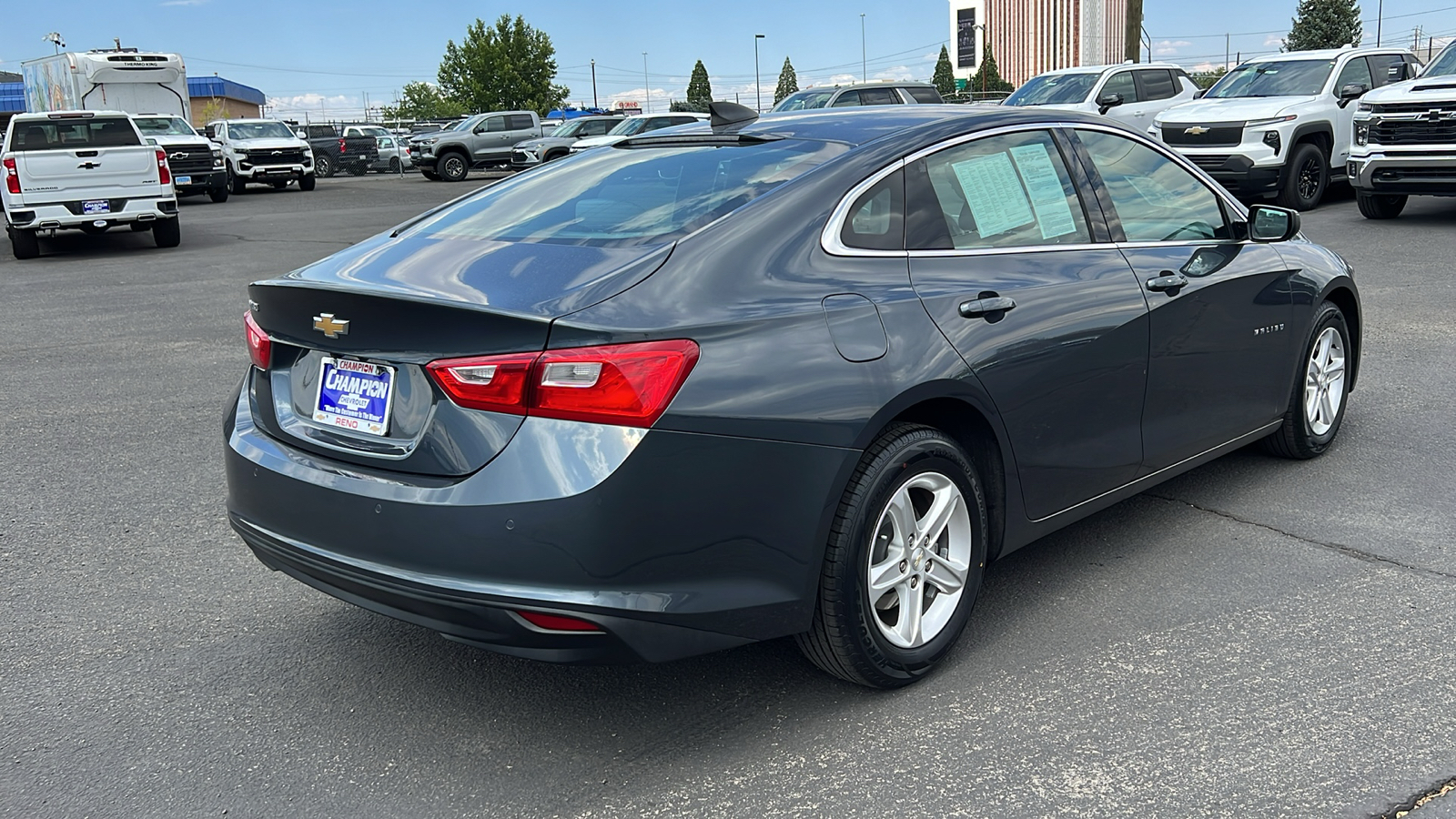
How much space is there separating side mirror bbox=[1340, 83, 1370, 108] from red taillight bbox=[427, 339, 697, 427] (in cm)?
1514

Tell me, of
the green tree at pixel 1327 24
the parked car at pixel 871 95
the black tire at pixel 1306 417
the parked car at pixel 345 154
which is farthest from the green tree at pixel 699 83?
the black tire at pixel 1306 417

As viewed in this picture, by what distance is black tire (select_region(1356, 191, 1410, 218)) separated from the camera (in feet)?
48.1

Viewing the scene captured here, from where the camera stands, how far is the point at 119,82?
2888 centimetres

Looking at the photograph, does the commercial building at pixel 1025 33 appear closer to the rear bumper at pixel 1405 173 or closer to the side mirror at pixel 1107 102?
the side mirror at pixel 1107 102

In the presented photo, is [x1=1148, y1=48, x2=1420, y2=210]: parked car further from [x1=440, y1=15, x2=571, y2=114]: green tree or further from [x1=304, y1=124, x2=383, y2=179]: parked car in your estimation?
[x1=440, y1=15, x2=571, y2=114]: green tree

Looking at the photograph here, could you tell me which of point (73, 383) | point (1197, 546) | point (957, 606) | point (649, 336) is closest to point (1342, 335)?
point (1197, 546)

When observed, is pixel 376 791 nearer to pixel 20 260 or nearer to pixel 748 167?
pixel 748 167

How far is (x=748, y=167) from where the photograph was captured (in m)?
3.63

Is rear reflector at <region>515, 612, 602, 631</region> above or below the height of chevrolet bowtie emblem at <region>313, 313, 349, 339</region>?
below

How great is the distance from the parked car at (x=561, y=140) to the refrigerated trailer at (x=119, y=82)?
25.8 ft

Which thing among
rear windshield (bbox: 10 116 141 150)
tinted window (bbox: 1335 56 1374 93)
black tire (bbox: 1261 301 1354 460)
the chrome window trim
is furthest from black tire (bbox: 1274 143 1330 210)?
rear windshield (bbox: 10 116 141 150)

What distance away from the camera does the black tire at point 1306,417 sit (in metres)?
5.20

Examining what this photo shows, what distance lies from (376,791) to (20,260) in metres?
15.8

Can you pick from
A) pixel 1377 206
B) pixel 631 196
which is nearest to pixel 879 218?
pixel 631 196
